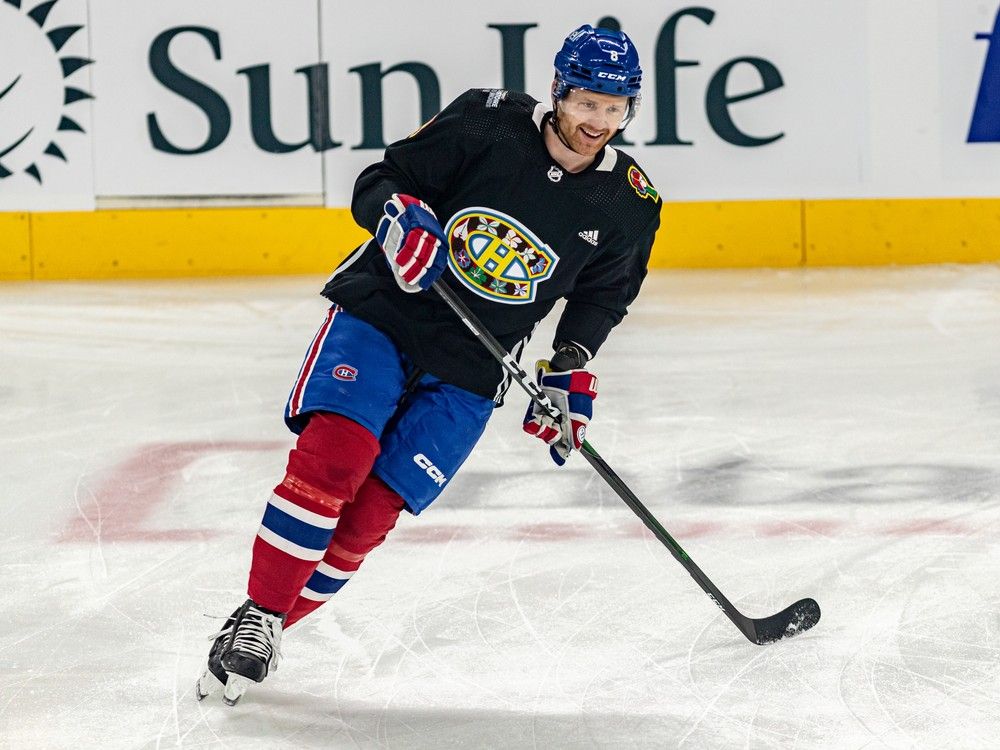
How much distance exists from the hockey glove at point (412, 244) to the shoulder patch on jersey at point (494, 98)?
0.23 metres

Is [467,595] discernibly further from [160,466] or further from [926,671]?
[160,466]

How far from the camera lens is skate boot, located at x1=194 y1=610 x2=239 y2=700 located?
1941 mm

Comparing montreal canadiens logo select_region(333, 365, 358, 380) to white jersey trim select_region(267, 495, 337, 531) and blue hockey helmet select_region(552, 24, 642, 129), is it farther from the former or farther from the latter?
blue hockey helmet select_region(552, 24, 642, 129)

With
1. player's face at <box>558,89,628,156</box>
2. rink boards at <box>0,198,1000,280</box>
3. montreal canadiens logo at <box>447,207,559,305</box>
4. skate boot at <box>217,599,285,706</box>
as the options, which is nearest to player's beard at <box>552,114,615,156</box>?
player's face at <box>558,89,628,156</box>

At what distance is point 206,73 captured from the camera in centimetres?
625

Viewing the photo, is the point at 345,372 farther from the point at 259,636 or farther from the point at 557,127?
the point at 557,127

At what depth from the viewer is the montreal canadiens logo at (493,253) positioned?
2094 mm

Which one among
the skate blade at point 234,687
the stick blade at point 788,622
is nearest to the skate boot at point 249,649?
the skate blade at point 234,687

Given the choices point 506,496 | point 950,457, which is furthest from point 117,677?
point 950,457

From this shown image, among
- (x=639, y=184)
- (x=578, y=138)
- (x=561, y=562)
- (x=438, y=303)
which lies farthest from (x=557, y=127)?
(x=561, y=562)

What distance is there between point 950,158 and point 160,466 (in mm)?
4363

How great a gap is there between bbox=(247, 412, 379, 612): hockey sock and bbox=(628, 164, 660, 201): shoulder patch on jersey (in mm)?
587

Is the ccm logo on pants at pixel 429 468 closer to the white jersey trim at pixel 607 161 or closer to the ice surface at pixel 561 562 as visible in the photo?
the ice surface at pixel 561 562

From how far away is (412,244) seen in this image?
193 centimetres
